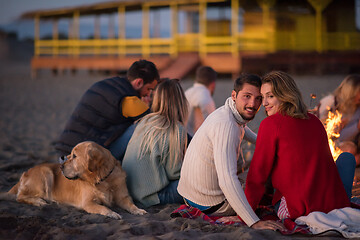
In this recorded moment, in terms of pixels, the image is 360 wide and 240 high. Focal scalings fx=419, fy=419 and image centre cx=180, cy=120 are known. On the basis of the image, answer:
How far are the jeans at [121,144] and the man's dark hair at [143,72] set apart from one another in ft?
2.06

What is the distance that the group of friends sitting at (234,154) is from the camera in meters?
3.27

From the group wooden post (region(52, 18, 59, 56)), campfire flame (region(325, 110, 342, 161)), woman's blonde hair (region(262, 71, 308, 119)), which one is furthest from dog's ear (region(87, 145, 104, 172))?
wooden post (region(52, 18, 59, 56))

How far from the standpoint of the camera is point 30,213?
4.08 meters

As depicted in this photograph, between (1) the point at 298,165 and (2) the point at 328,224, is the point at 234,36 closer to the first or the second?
(1) the point at 298,165

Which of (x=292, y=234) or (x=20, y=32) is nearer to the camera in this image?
(x=292, y=234)

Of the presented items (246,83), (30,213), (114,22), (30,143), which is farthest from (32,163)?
(114,22)

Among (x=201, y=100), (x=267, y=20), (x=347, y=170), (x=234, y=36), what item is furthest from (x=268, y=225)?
(x=267, y=20)

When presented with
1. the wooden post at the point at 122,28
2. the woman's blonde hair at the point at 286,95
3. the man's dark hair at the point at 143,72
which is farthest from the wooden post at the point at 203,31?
the woman's blonde hair at the point at 286,95

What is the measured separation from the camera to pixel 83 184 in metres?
4.35

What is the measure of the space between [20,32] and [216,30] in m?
67.4

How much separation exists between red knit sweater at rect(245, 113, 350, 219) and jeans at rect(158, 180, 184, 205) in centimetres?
133

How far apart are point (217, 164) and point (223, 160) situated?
63 mm

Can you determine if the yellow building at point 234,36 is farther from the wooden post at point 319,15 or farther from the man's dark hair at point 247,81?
the man's dark hair at point 247,81

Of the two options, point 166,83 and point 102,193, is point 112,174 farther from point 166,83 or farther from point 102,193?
point 166,83
